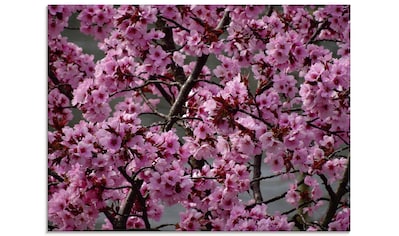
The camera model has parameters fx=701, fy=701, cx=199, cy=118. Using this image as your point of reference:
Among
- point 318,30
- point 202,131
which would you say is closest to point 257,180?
point 202,131

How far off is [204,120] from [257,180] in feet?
0.77

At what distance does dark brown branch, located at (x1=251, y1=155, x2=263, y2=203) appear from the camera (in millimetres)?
2029

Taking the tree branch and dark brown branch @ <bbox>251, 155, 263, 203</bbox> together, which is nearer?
dark brown branch @ <bbox>251, 155, 263, 203</bbox>

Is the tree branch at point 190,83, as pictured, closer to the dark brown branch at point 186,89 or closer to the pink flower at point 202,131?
the dark brown branch at point 186,89

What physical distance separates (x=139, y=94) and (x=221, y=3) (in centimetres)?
44

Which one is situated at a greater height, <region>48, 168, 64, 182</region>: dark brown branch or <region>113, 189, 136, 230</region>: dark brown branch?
<region>48, 168, 64, 182</region>: dark brown branch

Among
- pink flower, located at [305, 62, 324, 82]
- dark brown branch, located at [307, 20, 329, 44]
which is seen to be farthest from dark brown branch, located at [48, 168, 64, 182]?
dark brown branch, located at [307, 20, 329, 44]

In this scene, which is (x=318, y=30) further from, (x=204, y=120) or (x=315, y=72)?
(x=204, y=120)

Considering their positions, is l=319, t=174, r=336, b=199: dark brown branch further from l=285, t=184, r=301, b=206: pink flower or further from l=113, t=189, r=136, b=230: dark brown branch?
l=113, t=189, r=136, b=230: dark brown branch

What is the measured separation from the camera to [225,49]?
2172 mm

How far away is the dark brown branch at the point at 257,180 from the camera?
203 centimetres

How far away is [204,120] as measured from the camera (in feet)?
6.64
